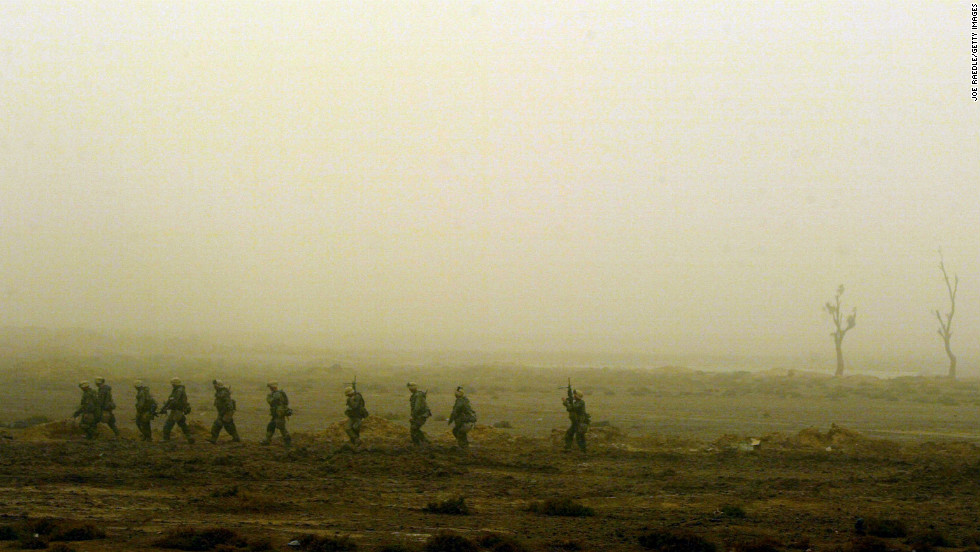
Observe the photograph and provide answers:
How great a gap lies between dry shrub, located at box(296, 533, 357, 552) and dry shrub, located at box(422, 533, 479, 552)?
986 millimetres

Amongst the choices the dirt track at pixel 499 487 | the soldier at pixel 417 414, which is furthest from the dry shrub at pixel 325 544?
the soldier at pixel 417 414

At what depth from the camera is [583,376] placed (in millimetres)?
68125

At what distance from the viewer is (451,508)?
14.3m

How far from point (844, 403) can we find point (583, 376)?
26155mm

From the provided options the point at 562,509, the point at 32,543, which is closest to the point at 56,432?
the point at 32,543

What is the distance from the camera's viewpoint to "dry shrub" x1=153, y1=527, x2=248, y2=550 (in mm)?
11000

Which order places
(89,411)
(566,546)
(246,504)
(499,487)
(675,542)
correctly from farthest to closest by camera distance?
(89,411)
(499,487)
(246,504)
(566,546)
(675,542)

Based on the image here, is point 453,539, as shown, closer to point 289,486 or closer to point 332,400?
point 289,486

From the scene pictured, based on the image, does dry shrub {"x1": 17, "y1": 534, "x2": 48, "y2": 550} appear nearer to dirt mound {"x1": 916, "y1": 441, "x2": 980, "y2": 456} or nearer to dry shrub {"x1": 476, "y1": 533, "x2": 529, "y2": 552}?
dry shrub {"x1": 476, "y1": 533, "x2": 529, "y2": 552}

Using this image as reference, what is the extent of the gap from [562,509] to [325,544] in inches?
183

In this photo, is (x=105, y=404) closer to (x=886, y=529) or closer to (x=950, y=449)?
(x=886, y=529)

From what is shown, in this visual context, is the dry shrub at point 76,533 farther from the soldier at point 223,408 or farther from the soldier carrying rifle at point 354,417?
the soldier carrying rifle at point 354,417

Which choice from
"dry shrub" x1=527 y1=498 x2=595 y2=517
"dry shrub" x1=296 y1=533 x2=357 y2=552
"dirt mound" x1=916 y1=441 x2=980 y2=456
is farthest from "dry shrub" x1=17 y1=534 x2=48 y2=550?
"dirt mound" x1=916 y1=441 x2=980 y2=456

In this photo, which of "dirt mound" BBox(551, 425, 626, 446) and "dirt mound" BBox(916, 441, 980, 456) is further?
"dirt mound" BBox(551, 425, 626, 446)
